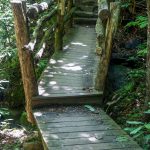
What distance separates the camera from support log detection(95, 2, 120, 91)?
5.56 meters

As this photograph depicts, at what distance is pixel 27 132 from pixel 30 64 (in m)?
2.65

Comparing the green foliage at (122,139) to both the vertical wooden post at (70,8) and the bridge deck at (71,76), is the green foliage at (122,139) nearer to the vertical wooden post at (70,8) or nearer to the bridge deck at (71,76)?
the bridge deck at (71,76)

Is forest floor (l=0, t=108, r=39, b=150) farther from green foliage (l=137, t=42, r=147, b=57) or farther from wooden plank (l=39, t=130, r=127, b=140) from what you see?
green foliage (l=137, t=42, r=147, b=57)

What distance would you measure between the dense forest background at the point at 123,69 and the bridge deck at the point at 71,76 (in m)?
0.50

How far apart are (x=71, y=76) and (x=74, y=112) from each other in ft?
4.47

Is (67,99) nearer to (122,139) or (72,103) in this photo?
(72,103)

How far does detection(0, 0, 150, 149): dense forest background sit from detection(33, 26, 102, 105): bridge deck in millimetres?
496

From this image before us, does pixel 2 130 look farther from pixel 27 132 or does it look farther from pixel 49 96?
pixel 49 96

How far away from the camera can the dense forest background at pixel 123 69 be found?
234 inches

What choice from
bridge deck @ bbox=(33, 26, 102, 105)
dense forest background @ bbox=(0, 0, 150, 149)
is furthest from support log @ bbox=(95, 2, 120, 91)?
dense forest background @ bbox=(0, 0, 150, 149)

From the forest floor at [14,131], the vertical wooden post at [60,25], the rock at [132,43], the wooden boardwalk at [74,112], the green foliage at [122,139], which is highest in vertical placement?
the vertical wooden post at [60,25]

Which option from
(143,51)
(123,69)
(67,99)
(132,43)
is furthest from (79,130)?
(132,43)

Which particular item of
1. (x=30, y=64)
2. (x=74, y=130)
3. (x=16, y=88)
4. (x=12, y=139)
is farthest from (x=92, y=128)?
(x=16, y=88)

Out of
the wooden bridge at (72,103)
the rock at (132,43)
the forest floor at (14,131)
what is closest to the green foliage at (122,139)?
the wooden bridge at (72,103)
